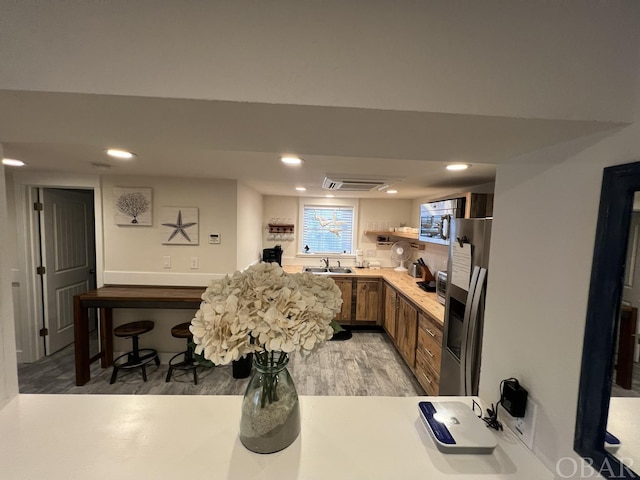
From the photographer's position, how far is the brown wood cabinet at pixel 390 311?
3.37 metres

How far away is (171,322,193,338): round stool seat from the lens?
260cm

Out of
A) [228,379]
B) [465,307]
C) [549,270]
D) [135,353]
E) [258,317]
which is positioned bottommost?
[228,379]

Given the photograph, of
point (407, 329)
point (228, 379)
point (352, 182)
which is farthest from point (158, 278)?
point (407, 329)

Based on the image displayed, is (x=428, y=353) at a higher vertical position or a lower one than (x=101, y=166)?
lower

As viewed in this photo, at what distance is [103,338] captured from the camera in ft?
9.27

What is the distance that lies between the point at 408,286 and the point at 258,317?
3.06 meters

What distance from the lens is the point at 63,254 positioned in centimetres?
319

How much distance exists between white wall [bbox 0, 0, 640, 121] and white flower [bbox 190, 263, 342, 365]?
0.45 m

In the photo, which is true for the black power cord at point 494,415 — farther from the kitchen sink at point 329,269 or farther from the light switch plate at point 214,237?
the kitchen sink at point 329,269

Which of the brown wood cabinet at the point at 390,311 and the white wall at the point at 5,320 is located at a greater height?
the white wall at the point at 5,320

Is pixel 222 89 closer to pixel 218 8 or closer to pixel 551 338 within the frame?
pixel 218 8

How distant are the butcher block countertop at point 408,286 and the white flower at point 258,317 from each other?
73.4 inches

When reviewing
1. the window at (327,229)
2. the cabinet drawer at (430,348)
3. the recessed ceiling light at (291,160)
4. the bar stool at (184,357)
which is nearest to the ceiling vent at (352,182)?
the recessed ceiling light at (291,160)

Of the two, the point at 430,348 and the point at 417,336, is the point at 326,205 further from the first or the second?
the point at 430,348
